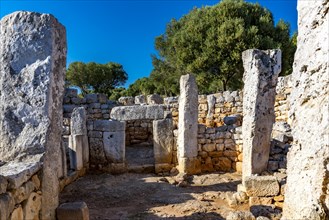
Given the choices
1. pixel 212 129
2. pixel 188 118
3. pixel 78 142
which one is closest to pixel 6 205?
pixel 78 142

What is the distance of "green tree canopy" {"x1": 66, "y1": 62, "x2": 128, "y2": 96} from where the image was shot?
28.7 m

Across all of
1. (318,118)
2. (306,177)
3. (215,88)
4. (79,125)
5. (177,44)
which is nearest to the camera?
(318,118)

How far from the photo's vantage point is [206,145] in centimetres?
815

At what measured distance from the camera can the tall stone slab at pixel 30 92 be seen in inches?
113

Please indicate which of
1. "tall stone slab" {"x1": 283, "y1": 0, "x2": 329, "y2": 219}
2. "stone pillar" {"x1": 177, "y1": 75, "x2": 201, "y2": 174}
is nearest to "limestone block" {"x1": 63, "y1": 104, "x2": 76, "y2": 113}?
"stone pillar" {"x1": 177, "y1": 75, "x2": 201, "y2": 174}

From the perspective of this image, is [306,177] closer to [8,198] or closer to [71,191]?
[8,198]

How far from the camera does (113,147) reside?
8195 mm

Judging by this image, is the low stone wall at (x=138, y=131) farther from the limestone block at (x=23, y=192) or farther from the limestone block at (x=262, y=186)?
the limestone block at (x=23, y=192)

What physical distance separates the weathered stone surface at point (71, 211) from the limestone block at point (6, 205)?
1.06m

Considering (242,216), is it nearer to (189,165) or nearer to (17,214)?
(17,214)

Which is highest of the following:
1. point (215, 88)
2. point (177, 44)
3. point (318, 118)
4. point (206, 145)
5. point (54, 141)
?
point (177, 44)

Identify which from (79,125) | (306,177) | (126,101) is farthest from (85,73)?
(306,177)

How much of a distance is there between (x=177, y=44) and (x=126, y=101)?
6186mm

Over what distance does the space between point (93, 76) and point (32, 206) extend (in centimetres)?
2759
